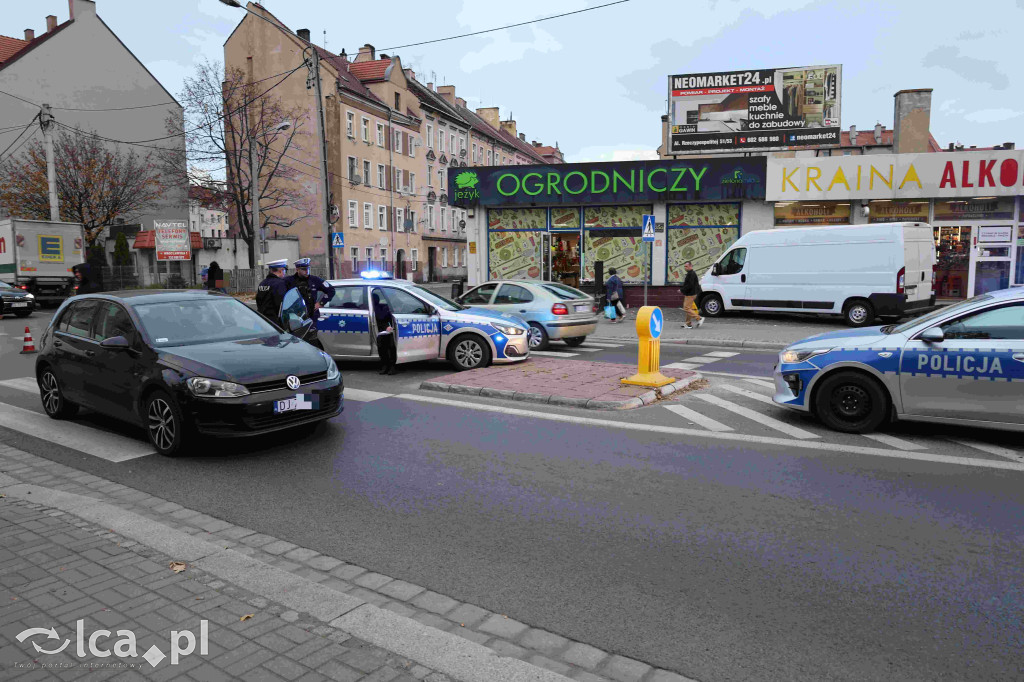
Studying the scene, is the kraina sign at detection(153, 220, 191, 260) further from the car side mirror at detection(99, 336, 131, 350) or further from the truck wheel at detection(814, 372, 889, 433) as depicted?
the truck wheel at detection(814, 372, 889, 433)

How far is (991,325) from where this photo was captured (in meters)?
6.75

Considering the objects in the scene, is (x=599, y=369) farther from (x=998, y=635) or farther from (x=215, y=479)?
(x=998, y=635)

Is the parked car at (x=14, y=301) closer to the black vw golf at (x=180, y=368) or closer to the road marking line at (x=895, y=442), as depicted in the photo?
the black vw golf at (x=180, y=368)

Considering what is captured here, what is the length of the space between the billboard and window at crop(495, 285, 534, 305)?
16.2 meters

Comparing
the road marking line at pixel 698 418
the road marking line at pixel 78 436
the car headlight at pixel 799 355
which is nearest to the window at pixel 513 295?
the road marking line at pixel 698 418

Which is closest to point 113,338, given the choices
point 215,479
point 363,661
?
point 215,479

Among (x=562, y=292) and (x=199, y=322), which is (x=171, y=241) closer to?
(x=562, y=292)

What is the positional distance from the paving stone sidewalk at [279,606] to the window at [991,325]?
534 cm

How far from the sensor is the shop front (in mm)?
21875

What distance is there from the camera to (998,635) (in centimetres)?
336

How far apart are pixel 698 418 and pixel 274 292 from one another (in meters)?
6.23

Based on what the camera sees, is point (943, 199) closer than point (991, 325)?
No

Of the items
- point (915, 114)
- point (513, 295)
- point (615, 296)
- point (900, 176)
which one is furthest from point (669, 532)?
point (915, 114)

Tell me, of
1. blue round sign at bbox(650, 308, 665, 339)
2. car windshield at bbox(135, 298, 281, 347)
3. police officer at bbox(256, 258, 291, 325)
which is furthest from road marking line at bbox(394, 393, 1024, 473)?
police officer at bbox(256, 258, 291, 325)
